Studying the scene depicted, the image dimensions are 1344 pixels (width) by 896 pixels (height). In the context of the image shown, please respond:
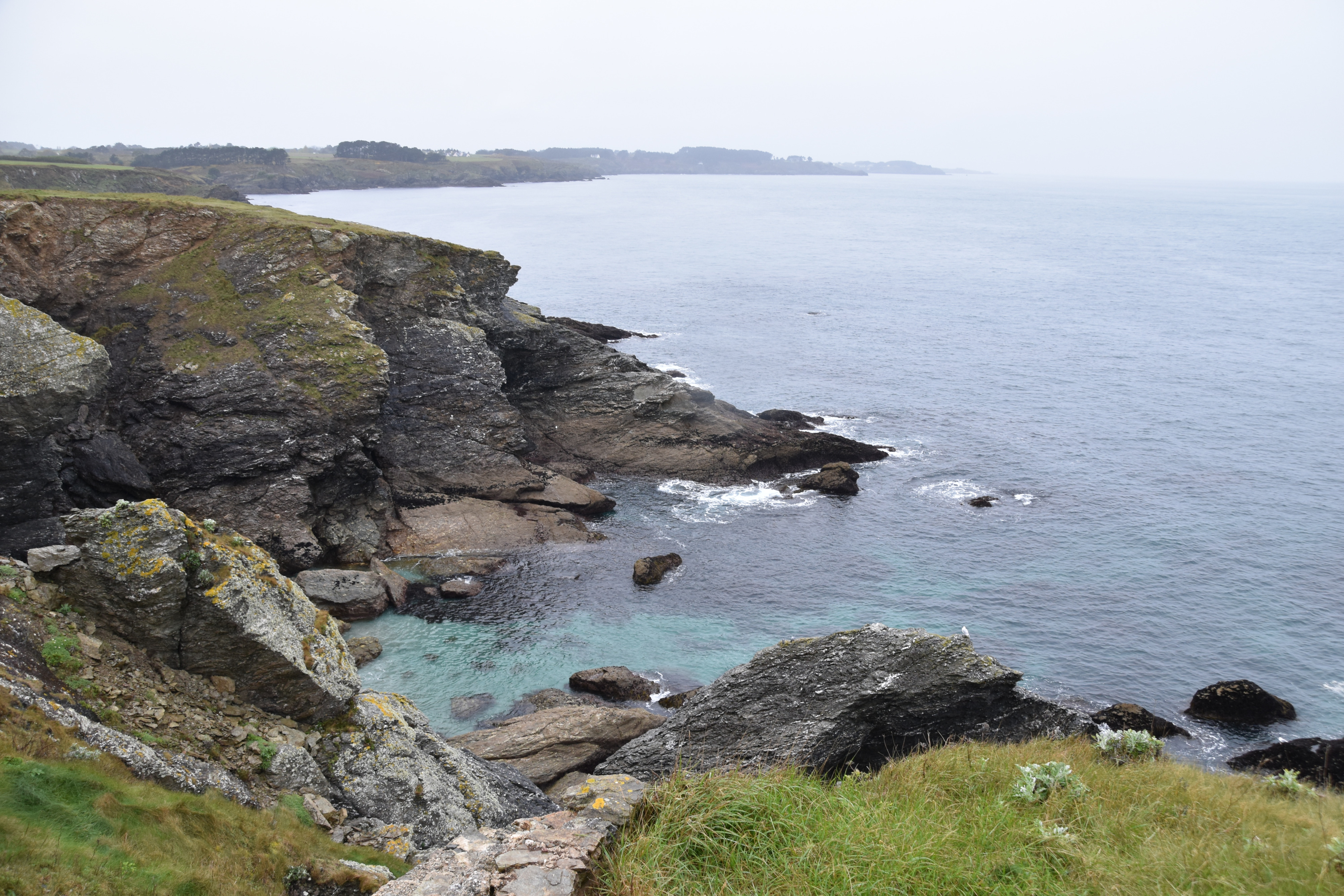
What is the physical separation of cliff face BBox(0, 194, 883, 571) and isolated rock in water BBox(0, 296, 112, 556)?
15.5ft

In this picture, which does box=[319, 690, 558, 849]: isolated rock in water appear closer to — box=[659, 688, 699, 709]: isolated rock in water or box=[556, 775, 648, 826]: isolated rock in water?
box=[556, 775, 648, 826]: isolated rock in water

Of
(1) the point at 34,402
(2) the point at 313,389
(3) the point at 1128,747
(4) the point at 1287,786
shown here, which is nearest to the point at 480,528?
(2) the point at 313,389

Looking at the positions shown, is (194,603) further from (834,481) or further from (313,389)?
(834,481)

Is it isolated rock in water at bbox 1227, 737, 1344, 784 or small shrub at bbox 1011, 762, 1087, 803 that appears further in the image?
isolated rock in water at bbox 1227, 737, 1344, 784

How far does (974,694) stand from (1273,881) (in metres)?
9.55

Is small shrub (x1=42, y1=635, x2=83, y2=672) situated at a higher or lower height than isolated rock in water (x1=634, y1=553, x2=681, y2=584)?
higher

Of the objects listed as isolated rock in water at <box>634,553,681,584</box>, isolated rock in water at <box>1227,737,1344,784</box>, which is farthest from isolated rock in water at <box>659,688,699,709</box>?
isolated rock in water at <box>1227,737,1344,784</box>

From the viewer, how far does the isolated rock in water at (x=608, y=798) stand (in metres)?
9.38

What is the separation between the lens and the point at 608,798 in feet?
31.6

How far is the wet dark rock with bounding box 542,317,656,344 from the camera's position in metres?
78.0

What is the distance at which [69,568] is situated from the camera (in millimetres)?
13414

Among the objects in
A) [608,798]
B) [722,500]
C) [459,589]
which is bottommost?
[459,589]

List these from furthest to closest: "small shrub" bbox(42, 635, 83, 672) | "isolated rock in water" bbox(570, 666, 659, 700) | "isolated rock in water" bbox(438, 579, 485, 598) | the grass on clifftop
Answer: "isolated rock in water" bbox(438, 579, 485, 598) < "isolated rock in water" bbox(570, 666, 659, 700) < "small shrub" bbox(42, 635, 83, 672) < the grass on clifftop

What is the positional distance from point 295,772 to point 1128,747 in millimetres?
13851
